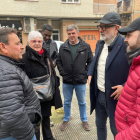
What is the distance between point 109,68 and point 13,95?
1.25 m

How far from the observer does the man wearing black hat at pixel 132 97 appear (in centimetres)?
110

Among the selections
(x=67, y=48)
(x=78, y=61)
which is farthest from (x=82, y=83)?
(x=67, y=48)

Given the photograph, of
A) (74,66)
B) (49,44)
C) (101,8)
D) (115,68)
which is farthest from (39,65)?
(101,8)

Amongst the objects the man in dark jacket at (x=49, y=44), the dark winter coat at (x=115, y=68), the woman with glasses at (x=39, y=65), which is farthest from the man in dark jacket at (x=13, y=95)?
the man in dark jacket at (x=49, y=44)

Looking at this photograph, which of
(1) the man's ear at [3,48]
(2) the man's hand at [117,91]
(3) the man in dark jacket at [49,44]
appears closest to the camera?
(1) the man's ear at [3,48]

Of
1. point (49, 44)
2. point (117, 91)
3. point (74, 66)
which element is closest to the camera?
point (117, 91)

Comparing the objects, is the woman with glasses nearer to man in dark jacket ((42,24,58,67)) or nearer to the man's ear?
the man's ear

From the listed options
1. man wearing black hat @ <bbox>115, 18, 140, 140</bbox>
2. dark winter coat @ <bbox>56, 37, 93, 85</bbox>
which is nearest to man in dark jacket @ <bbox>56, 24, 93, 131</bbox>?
dark winter coat @ <bbox>56, 37, 93, 85</bbox>

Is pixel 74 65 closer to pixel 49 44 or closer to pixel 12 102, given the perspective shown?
pixel 49 44

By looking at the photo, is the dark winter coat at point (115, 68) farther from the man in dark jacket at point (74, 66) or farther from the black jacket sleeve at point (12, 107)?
the black jacket sleeve at point (12, 107)

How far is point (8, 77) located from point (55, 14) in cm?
1390

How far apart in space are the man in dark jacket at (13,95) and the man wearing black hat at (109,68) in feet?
3.42

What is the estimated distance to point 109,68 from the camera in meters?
1.86

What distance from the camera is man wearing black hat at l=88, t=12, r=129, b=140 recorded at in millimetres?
1821
